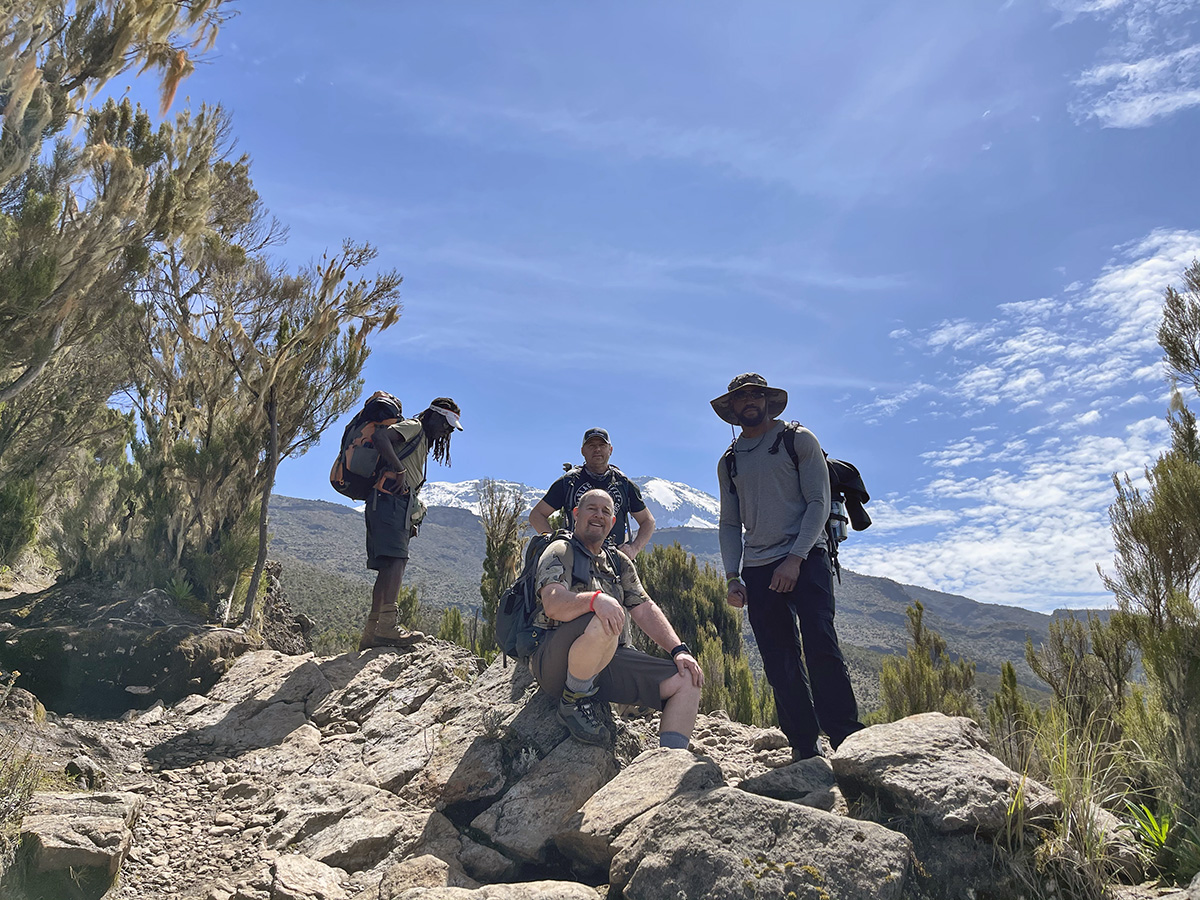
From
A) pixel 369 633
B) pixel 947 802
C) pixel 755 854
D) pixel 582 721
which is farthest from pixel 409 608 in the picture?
pixel 947 802

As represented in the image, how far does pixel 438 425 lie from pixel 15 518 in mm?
8453

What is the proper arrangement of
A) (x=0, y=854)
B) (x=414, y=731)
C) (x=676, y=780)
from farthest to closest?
(x=414, y=731), (x=676, y=780), (x=0, y=854)

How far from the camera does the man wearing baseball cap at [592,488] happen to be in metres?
4.94

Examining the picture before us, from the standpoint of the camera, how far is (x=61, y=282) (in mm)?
6309

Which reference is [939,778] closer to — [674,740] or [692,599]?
[674,740]

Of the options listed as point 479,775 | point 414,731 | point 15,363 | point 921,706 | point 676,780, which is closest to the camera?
point 676,780

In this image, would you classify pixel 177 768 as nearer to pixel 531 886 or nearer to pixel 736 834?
pixel 531 886

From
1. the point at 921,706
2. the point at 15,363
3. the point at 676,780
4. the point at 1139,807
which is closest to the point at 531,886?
the point at 676,780

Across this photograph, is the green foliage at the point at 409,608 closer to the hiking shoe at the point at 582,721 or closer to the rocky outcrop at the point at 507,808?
the rocky outcrop at the point at 507,808

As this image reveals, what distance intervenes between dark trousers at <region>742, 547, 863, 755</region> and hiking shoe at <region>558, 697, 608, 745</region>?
93cm

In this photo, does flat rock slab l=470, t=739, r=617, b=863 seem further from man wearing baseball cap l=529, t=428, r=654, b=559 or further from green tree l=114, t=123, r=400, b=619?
green tree l=114, t=123, r=400, b=619

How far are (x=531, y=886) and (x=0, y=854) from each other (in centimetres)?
220

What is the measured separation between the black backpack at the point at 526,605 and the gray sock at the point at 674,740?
792 mm

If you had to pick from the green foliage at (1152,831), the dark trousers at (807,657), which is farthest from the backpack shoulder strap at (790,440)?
the green foliage at (1152,831)
